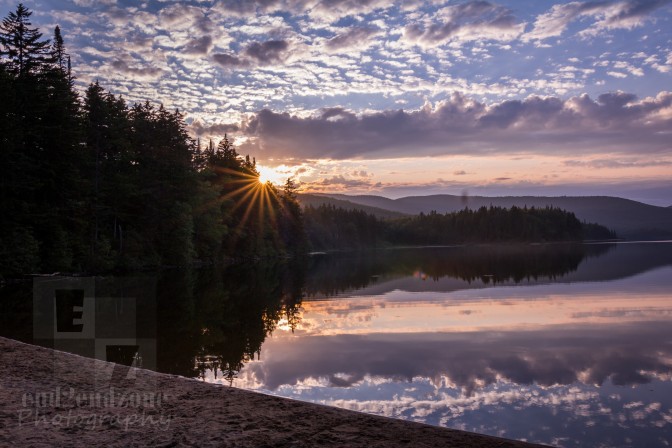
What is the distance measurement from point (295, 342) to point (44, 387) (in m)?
8.42

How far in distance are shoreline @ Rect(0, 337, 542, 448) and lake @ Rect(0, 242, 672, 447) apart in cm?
211

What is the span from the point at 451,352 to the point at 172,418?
28.9 feet

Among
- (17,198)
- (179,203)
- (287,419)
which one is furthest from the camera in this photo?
(179,203)

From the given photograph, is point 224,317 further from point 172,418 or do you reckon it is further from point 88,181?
point 88,181

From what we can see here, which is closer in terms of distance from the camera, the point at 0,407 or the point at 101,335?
the point at 0,407

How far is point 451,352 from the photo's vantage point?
45.3ft

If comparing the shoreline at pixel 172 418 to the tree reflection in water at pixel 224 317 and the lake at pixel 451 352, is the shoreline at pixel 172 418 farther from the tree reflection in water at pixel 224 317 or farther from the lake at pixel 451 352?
the tree reflection in water at pixel 224 317

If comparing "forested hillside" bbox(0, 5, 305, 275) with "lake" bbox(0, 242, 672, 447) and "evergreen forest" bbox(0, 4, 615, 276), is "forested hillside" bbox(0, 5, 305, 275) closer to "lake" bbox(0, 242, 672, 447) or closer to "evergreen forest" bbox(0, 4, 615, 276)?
"evergreen forest" bbox(0, 4, 615, 276)

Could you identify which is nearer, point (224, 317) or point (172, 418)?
point (172, 418)

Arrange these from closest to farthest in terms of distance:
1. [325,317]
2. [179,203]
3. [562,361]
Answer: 1. [562,361]
2. [325,317]
3. [179,203]

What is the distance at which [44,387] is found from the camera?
820 cm

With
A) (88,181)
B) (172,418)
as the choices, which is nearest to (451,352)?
(172,418)

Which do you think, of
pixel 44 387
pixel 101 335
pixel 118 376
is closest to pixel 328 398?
pixel 118 376

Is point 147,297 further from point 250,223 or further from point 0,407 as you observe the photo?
point 250,223
